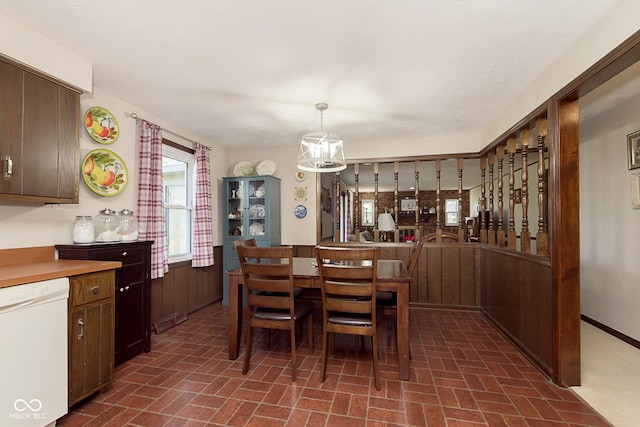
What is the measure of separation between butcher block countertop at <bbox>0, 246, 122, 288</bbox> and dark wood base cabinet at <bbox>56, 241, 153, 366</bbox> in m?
0.11

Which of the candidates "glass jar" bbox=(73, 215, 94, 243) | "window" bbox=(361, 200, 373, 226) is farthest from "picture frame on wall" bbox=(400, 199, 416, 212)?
"glass jar" bbox=(73, 215, 94, 243)

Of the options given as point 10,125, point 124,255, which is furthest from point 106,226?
point 10,125

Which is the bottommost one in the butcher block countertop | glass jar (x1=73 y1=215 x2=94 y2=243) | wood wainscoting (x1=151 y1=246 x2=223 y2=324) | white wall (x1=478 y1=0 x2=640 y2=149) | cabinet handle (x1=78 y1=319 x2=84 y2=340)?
wood wainscoting (x1=151 y1=246 x2=223 y2=324)

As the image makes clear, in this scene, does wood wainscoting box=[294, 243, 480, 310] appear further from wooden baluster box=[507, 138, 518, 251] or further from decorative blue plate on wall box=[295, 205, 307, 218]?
decorative blue plate on wall box=[295, 205, 307, 218]

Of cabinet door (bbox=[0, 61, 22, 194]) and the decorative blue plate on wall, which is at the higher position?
cabinet door (bbox=[0, 61, 22, 194])

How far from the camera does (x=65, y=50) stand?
209cm

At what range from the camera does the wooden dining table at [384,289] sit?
224 centimetres

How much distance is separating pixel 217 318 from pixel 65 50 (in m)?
2.96

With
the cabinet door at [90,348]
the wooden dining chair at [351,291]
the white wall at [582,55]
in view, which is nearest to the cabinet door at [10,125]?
the cabinet door at [90,348]

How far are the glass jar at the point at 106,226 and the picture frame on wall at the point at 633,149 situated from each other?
4772 mm

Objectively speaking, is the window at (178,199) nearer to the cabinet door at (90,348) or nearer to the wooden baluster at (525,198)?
the cabinet door at (90,348)

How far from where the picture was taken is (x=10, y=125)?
1.81 meters

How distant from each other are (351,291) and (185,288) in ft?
8.44

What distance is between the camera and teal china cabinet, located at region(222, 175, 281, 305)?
4375 mm
